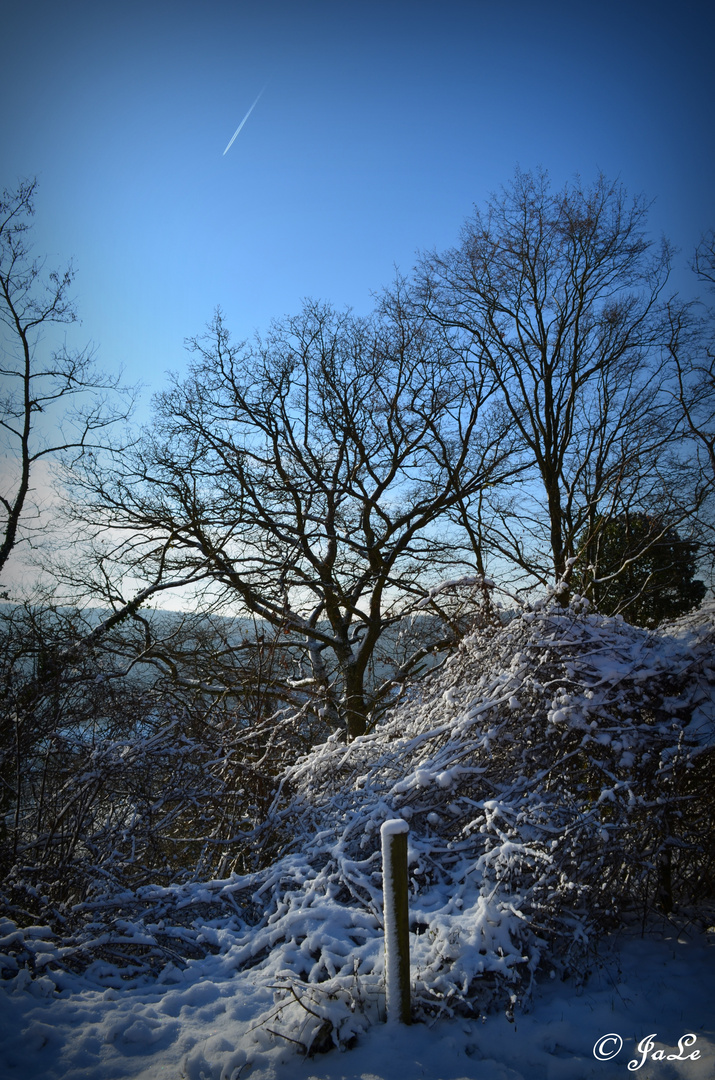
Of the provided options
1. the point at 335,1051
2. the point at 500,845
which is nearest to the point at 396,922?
the point at 335,1051

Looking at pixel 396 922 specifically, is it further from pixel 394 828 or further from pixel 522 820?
pixel 522 820

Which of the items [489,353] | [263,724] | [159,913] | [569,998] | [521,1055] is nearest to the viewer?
[521,1055]

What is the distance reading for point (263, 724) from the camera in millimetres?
6094

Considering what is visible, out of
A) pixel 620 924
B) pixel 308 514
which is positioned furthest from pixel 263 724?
pixel 308 514

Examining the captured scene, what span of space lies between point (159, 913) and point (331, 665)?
9422 mm

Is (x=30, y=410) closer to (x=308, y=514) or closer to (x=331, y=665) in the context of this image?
(x=308, y=514)

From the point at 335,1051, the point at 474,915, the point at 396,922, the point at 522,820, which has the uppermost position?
the point at 522,820

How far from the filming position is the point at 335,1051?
2.62 meters

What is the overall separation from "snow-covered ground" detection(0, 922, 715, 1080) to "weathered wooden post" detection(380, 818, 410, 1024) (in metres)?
0.11

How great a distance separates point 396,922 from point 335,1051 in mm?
598
